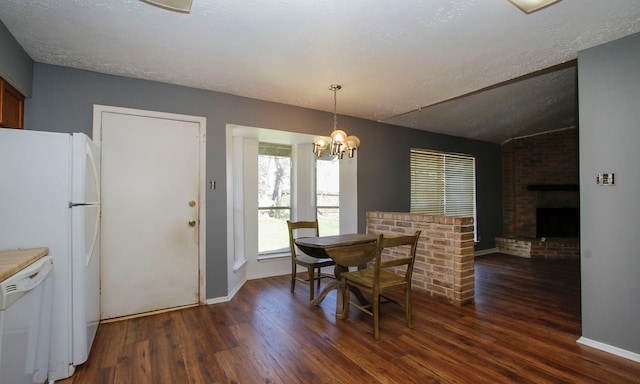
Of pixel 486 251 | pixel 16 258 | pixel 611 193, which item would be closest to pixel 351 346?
pixel 16 258

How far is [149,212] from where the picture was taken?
290cm

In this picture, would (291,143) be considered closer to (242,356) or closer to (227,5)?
(227,5)

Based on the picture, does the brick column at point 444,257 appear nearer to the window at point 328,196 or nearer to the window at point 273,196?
the window at point 328,196

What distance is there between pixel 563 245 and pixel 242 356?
609 centimetres

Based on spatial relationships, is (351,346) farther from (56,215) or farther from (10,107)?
(10,107)

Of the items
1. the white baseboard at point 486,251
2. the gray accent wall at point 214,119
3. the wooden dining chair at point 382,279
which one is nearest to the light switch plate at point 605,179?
the wooden dining chair at point 382,279

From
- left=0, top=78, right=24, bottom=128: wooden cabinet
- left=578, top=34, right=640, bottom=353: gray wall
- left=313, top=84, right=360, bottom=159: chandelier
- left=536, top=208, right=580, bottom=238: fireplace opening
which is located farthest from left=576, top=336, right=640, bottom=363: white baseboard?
left=0, top=78, right=24, bottom=128: wooden cabinet

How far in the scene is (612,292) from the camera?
215 centimetres

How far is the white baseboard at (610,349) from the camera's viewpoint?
205cm

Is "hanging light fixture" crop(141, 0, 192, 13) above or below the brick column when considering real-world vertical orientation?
above

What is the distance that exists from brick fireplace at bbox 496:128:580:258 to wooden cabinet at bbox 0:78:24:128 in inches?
287

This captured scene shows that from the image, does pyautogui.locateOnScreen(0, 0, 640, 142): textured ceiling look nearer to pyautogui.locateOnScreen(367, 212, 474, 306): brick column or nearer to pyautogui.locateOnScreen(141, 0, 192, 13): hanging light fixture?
pyautogui.locateOnScreen(141, 0, 192, 13): hanging light fixture

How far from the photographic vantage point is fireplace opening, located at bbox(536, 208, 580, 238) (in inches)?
224

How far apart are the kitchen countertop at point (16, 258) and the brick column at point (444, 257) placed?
11.0 feet
